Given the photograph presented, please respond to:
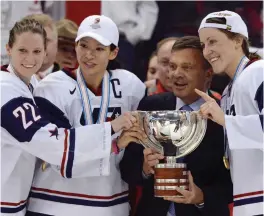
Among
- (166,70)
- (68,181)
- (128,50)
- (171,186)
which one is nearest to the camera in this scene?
(171,186)

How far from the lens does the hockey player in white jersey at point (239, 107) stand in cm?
301

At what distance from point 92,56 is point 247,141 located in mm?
869

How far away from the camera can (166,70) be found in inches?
176

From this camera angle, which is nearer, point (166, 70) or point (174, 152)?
point (174, 152)

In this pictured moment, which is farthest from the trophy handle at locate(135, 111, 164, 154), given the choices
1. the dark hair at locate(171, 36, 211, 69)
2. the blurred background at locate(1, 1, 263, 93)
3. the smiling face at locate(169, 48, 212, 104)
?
the blurred background at locate(1, 1, 263, 93)

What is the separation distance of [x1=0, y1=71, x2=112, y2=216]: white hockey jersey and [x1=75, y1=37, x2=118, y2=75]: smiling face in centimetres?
32

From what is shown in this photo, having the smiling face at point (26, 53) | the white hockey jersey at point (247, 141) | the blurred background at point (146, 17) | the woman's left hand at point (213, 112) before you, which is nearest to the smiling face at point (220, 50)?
the white hockey jersey at point (247, 141)

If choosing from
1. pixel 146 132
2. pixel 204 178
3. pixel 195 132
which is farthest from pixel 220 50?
pixel 204 178

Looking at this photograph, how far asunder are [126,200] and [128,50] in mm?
2354

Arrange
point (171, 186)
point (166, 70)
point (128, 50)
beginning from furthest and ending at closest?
point (128, 50)
point (166, 70)
point (171, 186)

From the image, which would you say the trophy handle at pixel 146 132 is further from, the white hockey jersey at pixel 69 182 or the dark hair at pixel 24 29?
the dark hair at pixel 24 29

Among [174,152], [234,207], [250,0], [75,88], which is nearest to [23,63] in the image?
[75,88]

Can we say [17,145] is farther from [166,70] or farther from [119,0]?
[119,0]

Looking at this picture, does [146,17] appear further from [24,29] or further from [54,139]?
[54,139]
